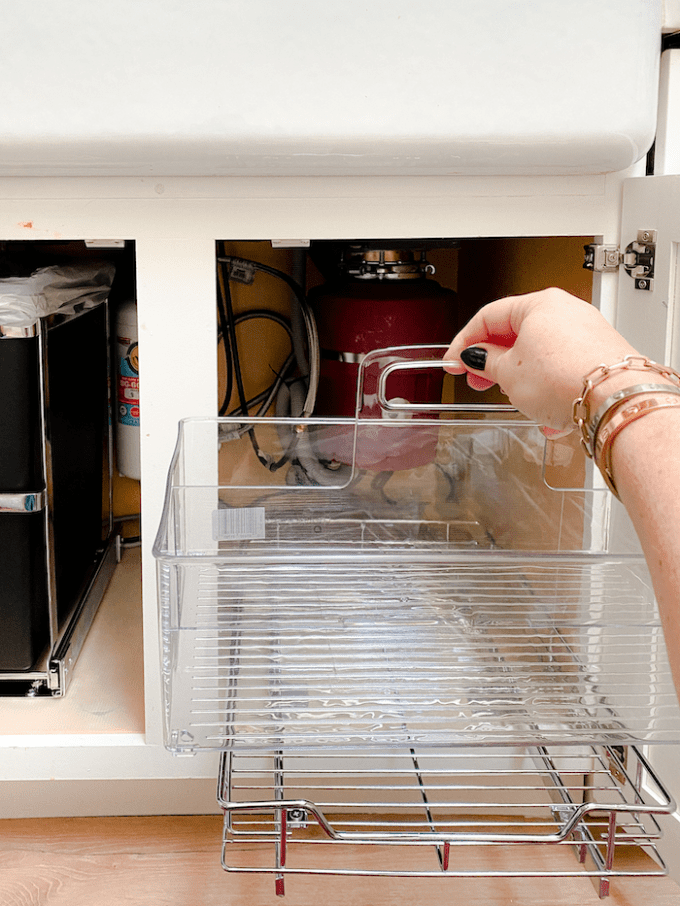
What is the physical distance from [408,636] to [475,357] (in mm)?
280

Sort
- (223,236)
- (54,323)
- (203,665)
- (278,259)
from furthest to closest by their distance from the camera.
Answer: (278,259) → (54,323) → (223,236) → (203,665)

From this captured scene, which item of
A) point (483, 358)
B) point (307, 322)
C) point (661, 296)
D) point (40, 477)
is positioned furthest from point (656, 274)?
point (40, 477)

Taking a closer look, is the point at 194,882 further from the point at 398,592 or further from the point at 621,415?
the point at 621,415

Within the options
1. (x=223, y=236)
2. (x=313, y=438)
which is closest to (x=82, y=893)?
(x=313, y=438)

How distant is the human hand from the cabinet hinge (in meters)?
0.23

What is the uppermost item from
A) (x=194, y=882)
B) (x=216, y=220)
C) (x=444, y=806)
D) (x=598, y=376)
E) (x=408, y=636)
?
(x=216, y=220)

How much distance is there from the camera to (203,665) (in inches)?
28.0

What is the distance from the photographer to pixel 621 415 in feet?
1.56

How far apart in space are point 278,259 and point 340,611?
0.66m

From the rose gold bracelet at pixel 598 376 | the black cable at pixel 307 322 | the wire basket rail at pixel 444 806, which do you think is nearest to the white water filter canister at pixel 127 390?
the black cable at pixel 307 322

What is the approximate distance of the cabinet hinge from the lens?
78 centimetres

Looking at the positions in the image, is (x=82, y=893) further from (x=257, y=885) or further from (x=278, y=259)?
(x=278, y=259)

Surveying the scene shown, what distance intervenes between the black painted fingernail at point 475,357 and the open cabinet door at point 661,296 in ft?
0.72

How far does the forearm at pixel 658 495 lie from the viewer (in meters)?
0.41
